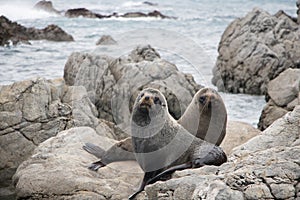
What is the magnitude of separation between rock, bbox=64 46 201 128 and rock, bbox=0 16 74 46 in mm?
11525

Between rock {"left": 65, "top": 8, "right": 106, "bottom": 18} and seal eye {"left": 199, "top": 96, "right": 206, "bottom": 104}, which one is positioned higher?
seal eye {"left": 199, "top": 96, "right": 206, "bottom": 104}

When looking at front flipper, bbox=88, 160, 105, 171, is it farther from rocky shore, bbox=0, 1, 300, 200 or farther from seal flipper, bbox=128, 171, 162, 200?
seal flipper, bbox=128, 171, 162, 200

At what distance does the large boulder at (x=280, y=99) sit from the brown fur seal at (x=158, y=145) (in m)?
4.26

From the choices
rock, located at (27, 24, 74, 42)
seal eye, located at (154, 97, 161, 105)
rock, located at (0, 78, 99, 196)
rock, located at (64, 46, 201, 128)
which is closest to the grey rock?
seal eye, located at (154, 97, 161, 105)

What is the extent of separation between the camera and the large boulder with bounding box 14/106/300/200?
4.06 meters

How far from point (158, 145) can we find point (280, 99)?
16.1ft

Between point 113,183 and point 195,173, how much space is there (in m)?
1.27

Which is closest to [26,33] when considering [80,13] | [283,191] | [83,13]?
[83,13]

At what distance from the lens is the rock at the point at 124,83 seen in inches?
412

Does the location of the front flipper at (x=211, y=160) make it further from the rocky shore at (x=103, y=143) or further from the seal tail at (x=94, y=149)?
the seal tail at (x=94, y=149)

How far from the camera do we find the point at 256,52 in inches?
611

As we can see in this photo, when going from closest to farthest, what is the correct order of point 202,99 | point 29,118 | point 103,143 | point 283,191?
point 283,191 → point 103,143 → point 202,99 → point 29,118

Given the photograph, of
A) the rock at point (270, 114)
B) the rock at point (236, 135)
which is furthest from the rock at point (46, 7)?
Result: the rock at point (236, 135)

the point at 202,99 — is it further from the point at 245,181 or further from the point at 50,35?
the point at 50,35
